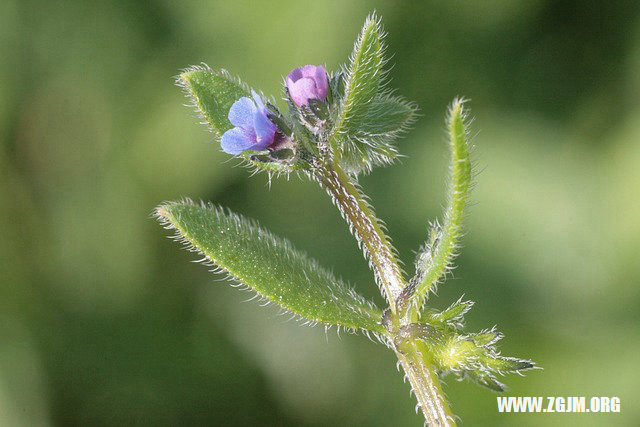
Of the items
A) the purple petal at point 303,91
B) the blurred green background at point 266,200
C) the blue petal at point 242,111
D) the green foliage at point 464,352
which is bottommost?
the green foliage at point 464,352

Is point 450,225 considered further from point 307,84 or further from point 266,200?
point 266,200

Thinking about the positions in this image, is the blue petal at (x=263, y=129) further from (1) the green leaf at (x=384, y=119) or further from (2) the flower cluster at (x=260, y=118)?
(1) the green leaf at (x=384, y=119)

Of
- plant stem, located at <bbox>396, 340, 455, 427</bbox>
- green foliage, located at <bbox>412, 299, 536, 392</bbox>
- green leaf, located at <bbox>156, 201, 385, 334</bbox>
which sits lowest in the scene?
plant stem, located at <bbox>396, 340, 455, 427</bbox>

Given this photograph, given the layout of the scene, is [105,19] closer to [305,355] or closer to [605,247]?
[305,355]

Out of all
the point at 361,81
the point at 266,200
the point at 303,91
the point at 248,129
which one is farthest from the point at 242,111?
the point at 266,200

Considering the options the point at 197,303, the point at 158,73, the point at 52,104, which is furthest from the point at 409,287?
the point at 52,104

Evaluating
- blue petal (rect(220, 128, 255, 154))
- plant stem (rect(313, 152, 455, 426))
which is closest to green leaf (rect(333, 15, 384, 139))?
plant stem (rect(313, 152, 455, 426))

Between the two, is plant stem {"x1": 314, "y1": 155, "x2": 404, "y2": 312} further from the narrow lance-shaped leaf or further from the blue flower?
the blue flower

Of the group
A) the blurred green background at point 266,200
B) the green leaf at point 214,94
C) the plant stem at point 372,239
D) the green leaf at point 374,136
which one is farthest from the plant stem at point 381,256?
the blurred green background at point 266,200
